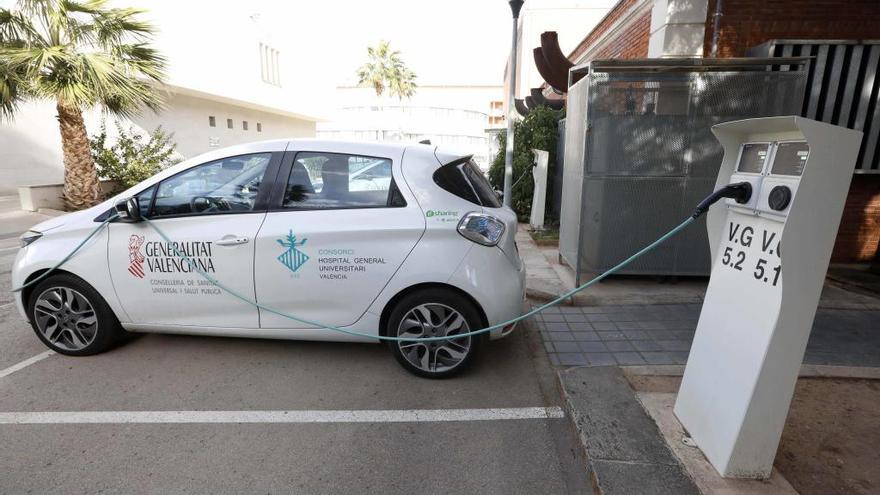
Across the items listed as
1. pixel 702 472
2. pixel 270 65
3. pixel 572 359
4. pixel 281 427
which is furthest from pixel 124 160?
pixel 270 65

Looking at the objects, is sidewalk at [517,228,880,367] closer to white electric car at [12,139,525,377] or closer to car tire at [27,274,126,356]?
white electric car at [12,139,525,377]

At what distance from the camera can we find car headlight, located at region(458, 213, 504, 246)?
3.56 m

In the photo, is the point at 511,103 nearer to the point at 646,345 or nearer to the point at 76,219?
the point at 646,345

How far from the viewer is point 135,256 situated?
3.90 m

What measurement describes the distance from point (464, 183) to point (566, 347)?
1766mm

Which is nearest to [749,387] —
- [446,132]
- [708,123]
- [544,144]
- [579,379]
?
[579,379]

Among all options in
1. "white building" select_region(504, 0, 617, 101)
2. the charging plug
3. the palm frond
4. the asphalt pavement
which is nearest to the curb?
the asphalt pavement

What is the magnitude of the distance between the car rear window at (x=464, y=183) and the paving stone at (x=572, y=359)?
4.61 feet

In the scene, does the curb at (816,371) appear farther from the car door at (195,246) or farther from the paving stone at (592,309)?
the car door at (195,246)

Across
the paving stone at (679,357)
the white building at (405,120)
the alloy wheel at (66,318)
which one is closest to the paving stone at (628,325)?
the paving stone at (679,357)

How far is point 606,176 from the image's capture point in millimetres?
5766

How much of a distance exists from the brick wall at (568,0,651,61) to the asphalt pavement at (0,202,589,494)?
19.0ft

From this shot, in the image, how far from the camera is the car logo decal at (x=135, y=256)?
12.8 feet

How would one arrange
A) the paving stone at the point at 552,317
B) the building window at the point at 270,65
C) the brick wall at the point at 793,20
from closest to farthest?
1. the paving stone at the point at 552,317
2. the brick wall at the point at 793,20
3. the building window at the point at 270,65
